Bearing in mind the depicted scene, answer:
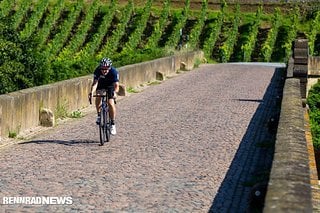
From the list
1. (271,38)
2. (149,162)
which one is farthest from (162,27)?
(149,162)

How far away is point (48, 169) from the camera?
31.2ft

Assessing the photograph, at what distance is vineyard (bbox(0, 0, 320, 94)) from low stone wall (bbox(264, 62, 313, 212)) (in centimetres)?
4307

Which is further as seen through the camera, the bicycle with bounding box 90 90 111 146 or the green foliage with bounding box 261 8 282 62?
the green foliage with bounding box 261 8 282 62

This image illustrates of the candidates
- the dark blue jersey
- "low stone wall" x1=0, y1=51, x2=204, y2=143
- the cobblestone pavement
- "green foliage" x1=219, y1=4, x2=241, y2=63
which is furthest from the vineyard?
the dark blue jersey

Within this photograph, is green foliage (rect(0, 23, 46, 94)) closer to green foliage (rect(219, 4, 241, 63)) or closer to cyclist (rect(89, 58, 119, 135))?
cyclist (rect(89, 58, 119, 135))

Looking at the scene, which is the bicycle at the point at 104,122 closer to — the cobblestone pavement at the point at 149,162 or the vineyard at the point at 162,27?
the cobblestone pavement at the point at 149,162

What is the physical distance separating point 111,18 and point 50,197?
58.8 m

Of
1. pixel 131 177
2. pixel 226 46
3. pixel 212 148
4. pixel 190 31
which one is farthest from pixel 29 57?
pixel 190 31

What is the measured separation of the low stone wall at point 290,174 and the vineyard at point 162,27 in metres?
43.1

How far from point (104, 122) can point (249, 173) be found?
3572 millimetres

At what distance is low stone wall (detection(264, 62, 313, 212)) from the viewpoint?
498 centimetres

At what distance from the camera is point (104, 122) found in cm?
1211

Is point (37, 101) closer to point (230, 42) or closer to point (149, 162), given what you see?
point (149, 162)

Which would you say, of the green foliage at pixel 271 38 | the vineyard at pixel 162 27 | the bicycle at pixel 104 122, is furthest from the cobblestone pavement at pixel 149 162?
the green foliage at pixel 271 38
